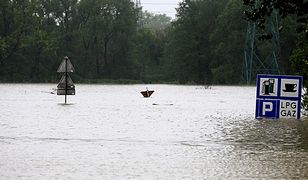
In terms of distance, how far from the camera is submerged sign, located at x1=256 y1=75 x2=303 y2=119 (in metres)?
24.5

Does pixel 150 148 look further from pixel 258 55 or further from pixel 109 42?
pixel 109 42

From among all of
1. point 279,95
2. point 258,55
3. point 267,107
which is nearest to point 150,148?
point 279,95

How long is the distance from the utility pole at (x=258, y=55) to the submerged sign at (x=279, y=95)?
5330 cm

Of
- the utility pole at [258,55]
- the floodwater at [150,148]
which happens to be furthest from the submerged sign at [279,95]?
the utility pole at [258,55]

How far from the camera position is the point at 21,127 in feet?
68.2

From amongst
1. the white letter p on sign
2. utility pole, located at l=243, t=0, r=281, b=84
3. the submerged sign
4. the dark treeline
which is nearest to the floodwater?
the submerged sign

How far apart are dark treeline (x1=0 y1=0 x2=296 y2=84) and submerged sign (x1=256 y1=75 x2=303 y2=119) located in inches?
2990

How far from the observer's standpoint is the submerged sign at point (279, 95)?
965 inches

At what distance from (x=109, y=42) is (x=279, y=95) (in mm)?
91200

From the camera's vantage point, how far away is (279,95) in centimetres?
2459

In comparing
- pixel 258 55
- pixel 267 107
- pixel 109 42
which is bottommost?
pixel 267 107

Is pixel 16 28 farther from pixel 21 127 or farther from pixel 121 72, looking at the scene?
pixel 21 127

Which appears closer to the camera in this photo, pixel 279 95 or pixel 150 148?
pixel 150 148

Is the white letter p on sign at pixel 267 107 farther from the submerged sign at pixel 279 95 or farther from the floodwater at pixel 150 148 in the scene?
the floodwater at pixel 150 148
